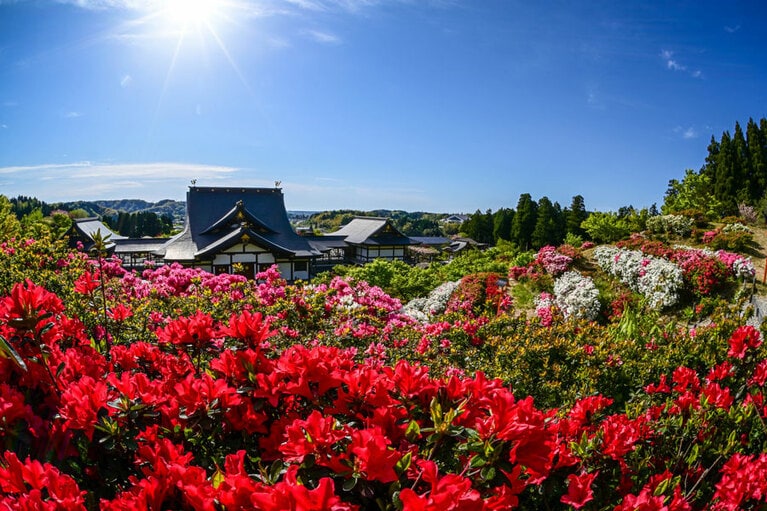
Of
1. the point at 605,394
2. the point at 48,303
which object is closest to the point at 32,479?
the point at 48,303

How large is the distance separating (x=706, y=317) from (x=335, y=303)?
6361 millimetres

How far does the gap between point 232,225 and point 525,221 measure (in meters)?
27.6

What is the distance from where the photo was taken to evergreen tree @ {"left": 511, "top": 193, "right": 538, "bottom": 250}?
38.2 metres

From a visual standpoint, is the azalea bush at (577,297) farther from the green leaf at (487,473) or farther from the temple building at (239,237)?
the temple building at (239,237)

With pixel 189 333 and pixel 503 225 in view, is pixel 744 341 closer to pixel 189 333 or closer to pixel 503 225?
pixel 189 333

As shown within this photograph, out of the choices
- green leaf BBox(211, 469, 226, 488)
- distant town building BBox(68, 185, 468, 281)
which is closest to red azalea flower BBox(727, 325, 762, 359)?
green leaf BBox(211, 469, 226, 488)

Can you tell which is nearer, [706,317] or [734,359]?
[734,359]

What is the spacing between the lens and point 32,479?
1.00m

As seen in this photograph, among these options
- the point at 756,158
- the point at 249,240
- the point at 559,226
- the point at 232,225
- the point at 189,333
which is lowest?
the point at 189,333

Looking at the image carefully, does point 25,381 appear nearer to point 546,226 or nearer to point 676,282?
point 676,282

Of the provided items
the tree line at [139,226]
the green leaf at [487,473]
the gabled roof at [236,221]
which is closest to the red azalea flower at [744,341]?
the green leaf at [487,473]

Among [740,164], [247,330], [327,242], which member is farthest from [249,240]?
[740,164]

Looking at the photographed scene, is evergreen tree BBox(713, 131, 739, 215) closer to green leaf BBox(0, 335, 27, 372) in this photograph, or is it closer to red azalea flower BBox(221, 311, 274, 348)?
red azalea flower BBox(221, 311, 274, 348)

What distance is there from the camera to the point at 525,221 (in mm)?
38281
